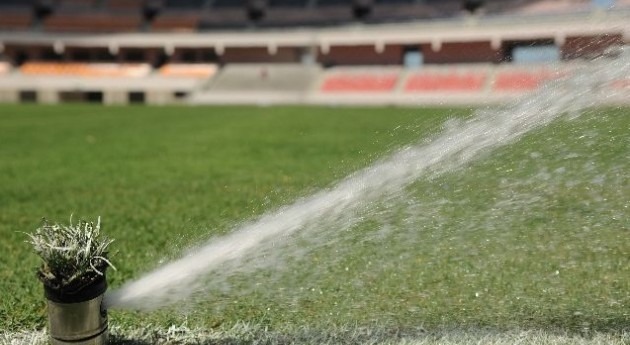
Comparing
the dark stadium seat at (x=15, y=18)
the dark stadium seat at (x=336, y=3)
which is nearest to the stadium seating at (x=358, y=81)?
the dark stadium seat at (x=336, y=3)

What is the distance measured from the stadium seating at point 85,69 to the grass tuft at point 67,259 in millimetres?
36915

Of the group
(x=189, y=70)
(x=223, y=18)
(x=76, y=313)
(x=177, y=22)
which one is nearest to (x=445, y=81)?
(x=189, y=70)

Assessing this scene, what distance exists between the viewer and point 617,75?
2.93 metres

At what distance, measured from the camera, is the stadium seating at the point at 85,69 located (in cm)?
3756

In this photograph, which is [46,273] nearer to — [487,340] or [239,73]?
[487,340]

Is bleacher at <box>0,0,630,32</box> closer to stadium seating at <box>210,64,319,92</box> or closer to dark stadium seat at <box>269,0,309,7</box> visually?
dark stadium seat at <box>269,0,309,7</box>

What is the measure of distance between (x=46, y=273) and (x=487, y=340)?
5.92 ft

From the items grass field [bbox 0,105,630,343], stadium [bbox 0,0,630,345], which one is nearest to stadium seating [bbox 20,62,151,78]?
stadium [bbox 0,0,630,345]

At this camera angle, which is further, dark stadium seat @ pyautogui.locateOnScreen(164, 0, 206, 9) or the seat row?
dark stadium seat @ pyautogui.locateOnScreen(164, 0, 206, 9)

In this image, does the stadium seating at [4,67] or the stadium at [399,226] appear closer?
the stadium at [399,226]

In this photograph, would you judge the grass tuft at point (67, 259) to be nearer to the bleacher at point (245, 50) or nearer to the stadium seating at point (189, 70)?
Answer: the bleacher at point (245, 50)

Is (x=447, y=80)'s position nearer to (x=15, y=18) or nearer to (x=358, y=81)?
(x=358, y=81)

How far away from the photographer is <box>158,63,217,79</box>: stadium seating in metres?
37.3

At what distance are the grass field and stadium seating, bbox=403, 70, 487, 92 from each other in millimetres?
24412
